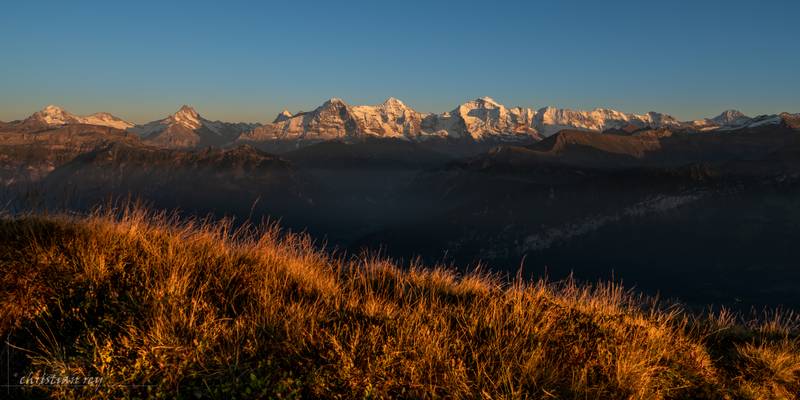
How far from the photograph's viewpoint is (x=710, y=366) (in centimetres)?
776

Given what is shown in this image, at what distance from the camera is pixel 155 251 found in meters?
8.77

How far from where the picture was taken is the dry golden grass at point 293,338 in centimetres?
579

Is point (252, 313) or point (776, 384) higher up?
point (252, 313)

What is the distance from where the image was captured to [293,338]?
643 cm

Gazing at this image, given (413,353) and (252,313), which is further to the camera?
(252,313)

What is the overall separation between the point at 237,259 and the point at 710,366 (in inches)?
351

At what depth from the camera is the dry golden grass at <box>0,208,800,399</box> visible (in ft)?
19.0

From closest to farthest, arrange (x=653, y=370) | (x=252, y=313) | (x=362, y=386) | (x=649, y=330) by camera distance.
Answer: (x=362, y=386) → (x=653, y=370) → (x=252, y=313) → (x=649, y=330)

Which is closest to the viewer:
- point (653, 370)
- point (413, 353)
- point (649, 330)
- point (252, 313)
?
point (413, 353)

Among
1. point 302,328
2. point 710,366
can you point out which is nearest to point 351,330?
point 302,328

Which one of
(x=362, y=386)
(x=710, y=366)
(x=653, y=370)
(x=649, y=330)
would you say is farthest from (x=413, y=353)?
(x=710, y=366)

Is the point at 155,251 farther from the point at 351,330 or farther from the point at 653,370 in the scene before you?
the point at 653,370

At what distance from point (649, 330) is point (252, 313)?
6.67 m

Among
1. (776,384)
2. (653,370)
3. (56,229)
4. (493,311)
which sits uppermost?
(56,229)
